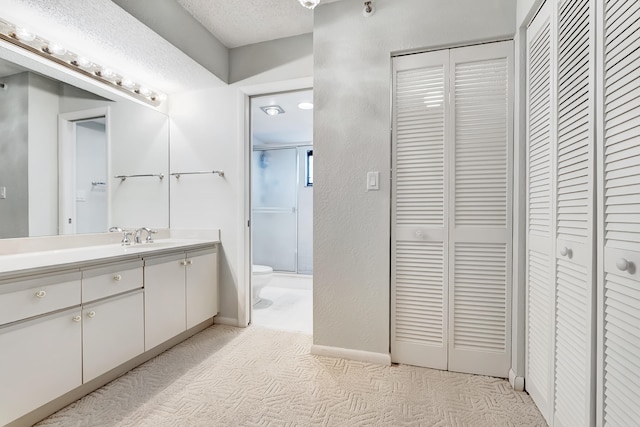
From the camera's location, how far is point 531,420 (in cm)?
146

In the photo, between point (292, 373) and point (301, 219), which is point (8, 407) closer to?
point (292, 373)

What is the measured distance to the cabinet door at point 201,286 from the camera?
2.35m

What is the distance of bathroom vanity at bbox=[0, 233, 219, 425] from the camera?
1.30m

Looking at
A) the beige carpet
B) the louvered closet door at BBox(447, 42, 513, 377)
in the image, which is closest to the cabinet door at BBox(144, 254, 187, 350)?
the beige carpet

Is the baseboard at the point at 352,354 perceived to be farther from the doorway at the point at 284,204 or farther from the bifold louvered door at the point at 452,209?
the doorway at the point at 284,204

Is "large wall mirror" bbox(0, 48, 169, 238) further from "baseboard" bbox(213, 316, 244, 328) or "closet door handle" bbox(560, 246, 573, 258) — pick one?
"closet door handle" bbox(560, 246, 573, 258)

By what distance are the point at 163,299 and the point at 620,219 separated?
241cm

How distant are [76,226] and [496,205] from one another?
282 centimetres

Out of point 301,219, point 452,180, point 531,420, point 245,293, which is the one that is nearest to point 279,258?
point 301,219

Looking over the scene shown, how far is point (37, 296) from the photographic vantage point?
54.1 inches

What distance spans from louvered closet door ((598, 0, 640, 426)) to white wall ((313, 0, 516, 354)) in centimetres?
109

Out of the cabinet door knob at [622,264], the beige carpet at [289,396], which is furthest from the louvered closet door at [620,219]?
the beige carpet at [289,396]

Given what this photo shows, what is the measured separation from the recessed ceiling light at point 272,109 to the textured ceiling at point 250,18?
0.86m

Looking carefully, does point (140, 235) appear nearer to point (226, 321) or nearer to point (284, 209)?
point (226, 321)
